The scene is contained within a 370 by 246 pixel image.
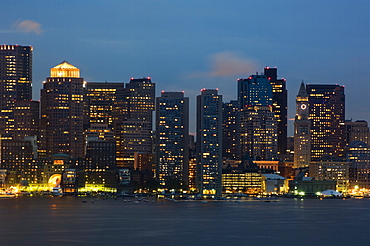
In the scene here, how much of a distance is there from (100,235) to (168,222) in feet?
90.3

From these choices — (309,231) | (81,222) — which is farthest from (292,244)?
(81,222)

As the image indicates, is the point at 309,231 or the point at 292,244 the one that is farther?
the point at 309,231

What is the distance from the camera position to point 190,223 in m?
166

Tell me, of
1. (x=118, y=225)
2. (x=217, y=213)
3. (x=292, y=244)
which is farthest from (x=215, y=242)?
(x=217, y=213)

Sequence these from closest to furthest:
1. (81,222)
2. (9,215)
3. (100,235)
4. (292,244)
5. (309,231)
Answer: (292,244) → (100,235) → (309,231) → (81,222) → (9,215)

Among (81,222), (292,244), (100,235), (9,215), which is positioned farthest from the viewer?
(9,215)

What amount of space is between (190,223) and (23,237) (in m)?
36.6

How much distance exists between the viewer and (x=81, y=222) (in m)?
166

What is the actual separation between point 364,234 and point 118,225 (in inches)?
1562

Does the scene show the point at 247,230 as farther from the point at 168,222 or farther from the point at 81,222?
the point at 81,222

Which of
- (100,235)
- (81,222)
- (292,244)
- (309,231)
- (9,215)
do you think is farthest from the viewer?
(9,215)

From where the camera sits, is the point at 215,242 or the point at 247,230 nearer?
the point at 215,242

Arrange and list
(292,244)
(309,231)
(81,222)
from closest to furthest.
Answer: (292,244) < (309,231) < (81,222)

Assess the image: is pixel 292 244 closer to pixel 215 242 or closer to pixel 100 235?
pixel 215 242
